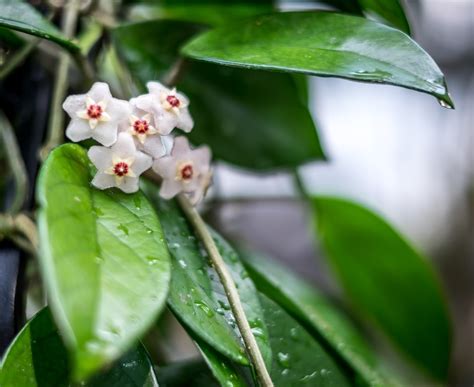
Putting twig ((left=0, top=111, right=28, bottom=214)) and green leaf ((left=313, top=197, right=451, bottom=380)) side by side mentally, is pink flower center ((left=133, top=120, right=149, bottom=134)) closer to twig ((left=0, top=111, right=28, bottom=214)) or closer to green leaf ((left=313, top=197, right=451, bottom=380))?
twig ((left=0, top=111, right=28, bottom=214))

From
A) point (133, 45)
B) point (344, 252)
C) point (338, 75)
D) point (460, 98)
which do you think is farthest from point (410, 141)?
point (338, 75)

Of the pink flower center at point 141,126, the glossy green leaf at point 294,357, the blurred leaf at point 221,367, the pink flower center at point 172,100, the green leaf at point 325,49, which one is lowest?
the glossy green leaf at point 294,357

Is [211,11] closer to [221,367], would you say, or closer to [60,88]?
[60,88]

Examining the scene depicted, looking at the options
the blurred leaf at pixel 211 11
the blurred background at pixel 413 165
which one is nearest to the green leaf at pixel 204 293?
the blurred leaf at pixel 211 11

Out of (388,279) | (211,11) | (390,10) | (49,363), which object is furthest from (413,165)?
(49,363)

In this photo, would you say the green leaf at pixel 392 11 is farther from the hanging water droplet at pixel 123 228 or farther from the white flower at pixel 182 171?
the hanging water droplet at pixel 123 228

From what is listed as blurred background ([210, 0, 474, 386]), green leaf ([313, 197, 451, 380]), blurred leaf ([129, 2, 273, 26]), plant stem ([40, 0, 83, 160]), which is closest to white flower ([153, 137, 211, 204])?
plant stem ([40, 0, 83, 160])

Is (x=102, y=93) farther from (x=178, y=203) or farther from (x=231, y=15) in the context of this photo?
(x=231, y=15)

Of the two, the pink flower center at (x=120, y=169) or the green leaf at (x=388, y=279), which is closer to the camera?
the pink flower center at (x=120, y=169)
